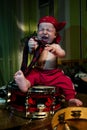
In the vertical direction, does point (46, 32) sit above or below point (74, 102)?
above

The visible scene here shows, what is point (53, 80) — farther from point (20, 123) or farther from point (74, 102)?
point (20, 123)

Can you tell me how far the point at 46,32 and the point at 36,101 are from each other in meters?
0.27

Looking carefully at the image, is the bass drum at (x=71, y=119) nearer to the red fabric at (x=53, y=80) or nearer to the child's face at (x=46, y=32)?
the red fabric at (x=53, y=80)

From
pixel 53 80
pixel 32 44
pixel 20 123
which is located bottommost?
pixel 20 123

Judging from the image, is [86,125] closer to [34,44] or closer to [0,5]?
[34,44]

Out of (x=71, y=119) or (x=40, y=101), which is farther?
(x=40, y=101)

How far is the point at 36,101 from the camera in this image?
968 millimetres

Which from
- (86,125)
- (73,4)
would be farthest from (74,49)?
(86,125)

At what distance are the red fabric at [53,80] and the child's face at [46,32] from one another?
0.41ft

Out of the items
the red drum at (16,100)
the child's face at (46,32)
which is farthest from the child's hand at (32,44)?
the red drum at (16,100)

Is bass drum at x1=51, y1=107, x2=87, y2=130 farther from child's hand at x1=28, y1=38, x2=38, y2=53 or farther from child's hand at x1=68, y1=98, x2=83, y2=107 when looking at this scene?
child's hand at x1=28, y1=38, x2=38, y2=53

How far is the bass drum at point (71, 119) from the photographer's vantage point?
76cm

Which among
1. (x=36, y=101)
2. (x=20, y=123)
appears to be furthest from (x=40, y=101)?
(x=20, y=123)

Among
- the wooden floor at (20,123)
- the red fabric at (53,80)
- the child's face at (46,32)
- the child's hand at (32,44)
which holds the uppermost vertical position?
the child's face at (46,32)
